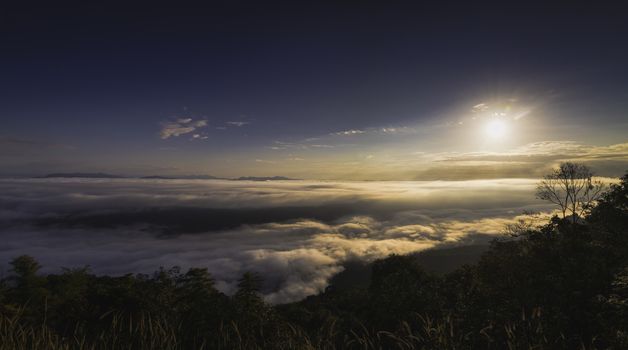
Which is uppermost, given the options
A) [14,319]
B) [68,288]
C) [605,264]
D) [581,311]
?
[14,319]

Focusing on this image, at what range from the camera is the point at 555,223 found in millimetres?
26281

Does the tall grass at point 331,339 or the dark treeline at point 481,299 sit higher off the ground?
the tall grass at point 331,339

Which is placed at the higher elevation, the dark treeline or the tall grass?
the tall grass

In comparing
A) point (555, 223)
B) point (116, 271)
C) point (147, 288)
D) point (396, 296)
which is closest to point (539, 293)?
point (396, 296)

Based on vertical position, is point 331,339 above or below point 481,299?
above

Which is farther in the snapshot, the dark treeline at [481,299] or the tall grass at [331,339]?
the dark treeline at [481,299]

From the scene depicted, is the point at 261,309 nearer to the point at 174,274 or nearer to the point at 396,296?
the point at 396,296

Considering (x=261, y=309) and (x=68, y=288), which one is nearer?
(x=261, y=309)

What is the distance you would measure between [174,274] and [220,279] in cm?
13018

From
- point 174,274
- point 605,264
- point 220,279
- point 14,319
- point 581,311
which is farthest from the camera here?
point 220,279

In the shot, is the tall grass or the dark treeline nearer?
the tall grass

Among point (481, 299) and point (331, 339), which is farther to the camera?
point (481, 299)

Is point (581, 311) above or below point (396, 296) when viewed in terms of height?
above

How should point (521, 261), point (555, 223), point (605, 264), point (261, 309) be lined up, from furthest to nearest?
point (555, 223) < point (521, 261) < point (261, 309) < point (605, 264)
